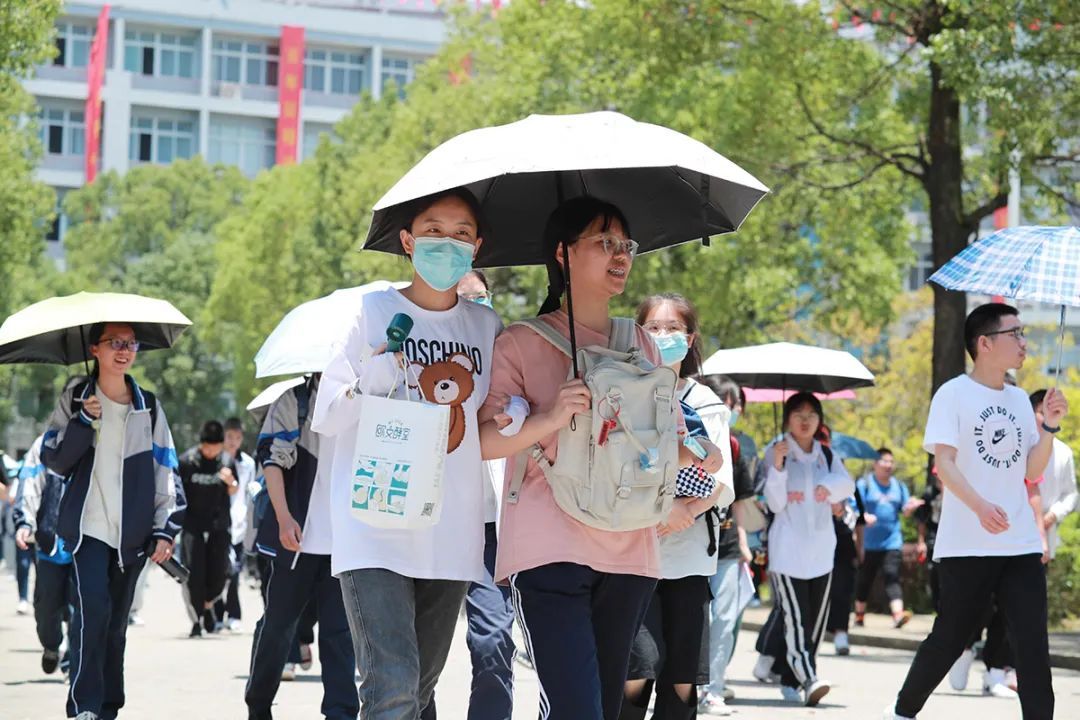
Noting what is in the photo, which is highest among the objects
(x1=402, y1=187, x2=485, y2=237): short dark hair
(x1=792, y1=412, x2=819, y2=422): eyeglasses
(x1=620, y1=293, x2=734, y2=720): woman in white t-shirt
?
(x1=402, y1=187, x2=485, y2=237): short dark hair

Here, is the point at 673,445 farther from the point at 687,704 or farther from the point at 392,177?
the point at 392,177

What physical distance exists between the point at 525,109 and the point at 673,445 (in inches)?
967

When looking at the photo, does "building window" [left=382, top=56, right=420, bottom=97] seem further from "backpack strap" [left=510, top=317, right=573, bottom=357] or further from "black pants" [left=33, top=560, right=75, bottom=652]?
"backpack strap" [left=510, top=317, right=573, bottom=357]

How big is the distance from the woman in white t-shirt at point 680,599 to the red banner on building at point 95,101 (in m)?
72.4

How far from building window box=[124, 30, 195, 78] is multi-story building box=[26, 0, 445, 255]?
0.04 metres

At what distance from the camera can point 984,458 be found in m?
8.31

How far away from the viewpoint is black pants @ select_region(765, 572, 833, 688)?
38.8ft

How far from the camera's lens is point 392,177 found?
39.2 metres

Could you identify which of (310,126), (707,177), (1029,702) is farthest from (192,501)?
(310,126)

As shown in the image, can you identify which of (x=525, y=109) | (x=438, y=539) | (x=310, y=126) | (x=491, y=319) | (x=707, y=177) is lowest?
(x=438, y=539)

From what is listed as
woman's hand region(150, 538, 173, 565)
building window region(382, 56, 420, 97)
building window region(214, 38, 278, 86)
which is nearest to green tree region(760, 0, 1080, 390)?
woman's hand region(150, 538, 173, 565)

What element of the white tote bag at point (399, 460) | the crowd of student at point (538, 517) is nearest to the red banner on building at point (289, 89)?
the crowd of student at point (538, 517)

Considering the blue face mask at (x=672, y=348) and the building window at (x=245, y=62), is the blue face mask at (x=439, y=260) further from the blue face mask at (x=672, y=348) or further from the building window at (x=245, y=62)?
the building window at (x=245, y=62)

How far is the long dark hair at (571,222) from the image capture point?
18.4 ft
